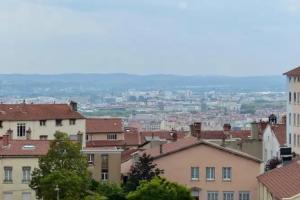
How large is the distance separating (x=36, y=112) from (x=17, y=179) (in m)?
29.4

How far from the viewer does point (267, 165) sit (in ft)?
242

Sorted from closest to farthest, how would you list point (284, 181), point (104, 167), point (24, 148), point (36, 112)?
point (284, 181) < point (24, 148) < point (104, 167) < point (36, 112)

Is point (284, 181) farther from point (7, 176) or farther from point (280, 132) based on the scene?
point (280, 132)

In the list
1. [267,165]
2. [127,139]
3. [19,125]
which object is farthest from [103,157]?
[127,139]

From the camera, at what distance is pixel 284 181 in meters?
48.1

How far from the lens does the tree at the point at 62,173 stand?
52219mm

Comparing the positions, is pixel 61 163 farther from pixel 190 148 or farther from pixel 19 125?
→ pixel 19 125

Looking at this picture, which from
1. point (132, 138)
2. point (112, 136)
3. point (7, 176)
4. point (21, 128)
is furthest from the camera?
point (132, 138)

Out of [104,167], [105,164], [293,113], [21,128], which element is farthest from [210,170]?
[293,113]

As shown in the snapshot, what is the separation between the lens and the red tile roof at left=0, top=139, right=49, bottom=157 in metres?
60.7

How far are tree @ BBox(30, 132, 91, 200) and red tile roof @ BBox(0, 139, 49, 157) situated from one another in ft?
14.7

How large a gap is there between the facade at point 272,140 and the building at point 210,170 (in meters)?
19.9

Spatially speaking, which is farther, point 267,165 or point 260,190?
point 267,165

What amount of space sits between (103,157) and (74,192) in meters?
16.1
